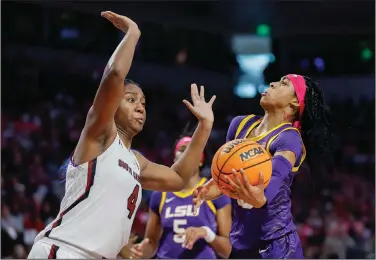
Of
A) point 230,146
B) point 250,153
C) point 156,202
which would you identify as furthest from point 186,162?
point 156,202

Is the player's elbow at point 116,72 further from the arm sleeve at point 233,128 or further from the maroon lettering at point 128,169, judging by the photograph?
the arm sleeve at point 233,128

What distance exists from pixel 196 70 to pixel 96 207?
1179 centimetres

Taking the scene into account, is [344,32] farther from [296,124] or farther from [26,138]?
[296,124]

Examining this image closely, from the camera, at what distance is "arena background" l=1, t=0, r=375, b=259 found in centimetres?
1284

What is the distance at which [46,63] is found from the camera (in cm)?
1458

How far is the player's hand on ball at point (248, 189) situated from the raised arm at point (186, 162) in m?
0.45

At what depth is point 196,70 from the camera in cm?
1536

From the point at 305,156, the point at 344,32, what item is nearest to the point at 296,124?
the point at 305,156

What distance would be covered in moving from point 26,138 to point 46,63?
2.14m

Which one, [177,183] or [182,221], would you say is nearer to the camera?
[177,183]

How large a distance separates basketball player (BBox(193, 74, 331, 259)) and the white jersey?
0.71 m

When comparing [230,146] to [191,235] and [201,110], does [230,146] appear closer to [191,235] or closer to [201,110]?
[201,110]

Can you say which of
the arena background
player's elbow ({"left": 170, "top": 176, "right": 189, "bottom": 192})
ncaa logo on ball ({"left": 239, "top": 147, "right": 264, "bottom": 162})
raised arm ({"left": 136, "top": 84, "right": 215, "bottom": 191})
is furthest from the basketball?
the arena background

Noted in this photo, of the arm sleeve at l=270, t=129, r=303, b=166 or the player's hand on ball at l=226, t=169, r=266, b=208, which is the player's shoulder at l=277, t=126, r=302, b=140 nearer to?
the arm sleeve at l=270, t=129, r=303, b=166
